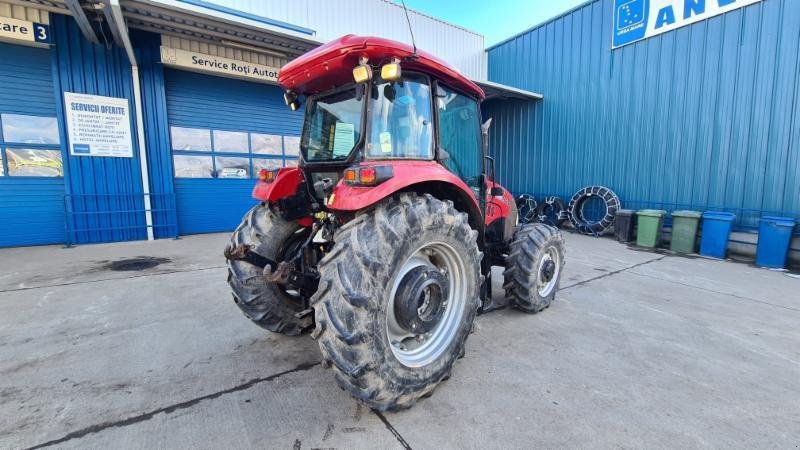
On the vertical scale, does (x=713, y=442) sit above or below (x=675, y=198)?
below

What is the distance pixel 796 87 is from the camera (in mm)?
6488

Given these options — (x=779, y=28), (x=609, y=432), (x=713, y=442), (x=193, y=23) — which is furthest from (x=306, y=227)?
(x=779, y=28)

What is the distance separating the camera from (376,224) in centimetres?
197

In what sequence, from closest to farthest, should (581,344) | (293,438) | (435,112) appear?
(293,438) < (435,112) < (581,344)

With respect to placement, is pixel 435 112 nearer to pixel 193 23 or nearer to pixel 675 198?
pixel 193 23

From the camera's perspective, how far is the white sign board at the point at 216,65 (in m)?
7.39

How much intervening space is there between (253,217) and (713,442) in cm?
325

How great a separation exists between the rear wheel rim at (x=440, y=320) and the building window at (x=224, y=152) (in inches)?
271

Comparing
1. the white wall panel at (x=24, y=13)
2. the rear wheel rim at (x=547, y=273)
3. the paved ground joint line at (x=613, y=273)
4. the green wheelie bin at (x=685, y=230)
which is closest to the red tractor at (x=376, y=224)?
the rear wheel rim at (x=547, y=273)

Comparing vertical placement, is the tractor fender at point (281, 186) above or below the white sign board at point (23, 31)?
below

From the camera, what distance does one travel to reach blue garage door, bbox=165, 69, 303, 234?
818cm

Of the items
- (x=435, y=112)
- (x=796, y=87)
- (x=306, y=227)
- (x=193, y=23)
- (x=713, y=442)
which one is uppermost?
(x=193, y=23)

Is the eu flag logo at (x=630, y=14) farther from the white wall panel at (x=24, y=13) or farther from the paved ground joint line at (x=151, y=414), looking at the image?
the white wall panel at (x=24, y=13)

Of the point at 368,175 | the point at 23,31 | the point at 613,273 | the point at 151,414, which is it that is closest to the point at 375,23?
the point at 23,31
